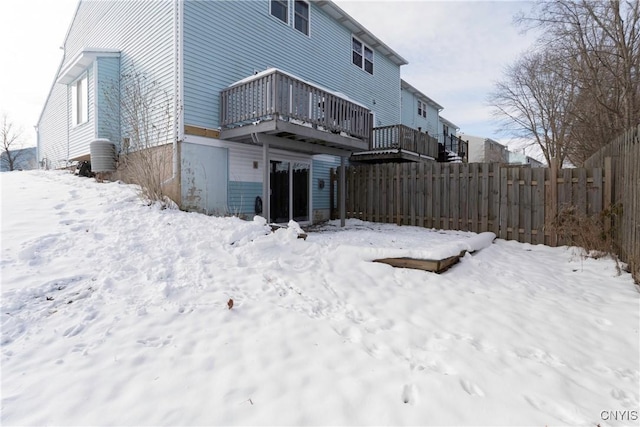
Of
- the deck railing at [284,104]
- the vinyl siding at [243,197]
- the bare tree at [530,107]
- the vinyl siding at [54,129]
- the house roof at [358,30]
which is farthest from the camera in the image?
the bare tree at [530,107]

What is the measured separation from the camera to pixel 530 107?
68.3 ft

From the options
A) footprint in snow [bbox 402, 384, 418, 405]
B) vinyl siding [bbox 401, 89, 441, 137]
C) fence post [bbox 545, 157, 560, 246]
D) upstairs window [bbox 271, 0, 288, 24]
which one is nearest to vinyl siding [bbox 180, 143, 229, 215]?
upstairs window [bbox 271, 0, 288, 24]

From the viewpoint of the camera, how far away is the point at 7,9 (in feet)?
27.2

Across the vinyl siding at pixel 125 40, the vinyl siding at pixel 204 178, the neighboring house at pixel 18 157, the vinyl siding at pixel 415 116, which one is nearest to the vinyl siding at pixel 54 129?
the vinyl siding at pixel 125 40

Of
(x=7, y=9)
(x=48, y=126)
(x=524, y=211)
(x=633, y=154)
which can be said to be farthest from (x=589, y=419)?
(x=48, y=126)

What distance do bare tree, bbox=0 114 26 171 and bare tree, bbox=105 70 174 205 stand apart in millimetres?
23376

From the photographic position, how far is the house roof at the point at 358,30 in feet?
39.7

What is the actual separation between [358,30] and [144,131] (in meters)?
10.4

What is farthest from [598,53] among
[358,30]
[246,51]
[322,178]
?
[246,51]

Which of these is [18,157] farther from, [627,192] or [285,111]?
[627,192]

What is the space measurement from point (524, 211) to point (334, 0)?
10478 mm

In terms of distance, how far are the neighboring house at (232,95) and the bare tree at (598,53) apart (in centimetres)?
585

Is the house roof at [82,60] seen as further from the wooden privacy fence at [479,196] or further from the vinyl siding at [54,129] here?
the wooden privacy fence at [479,196]

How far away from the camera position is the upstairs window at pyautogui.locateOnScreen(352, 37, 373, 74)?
14420 millimetres
